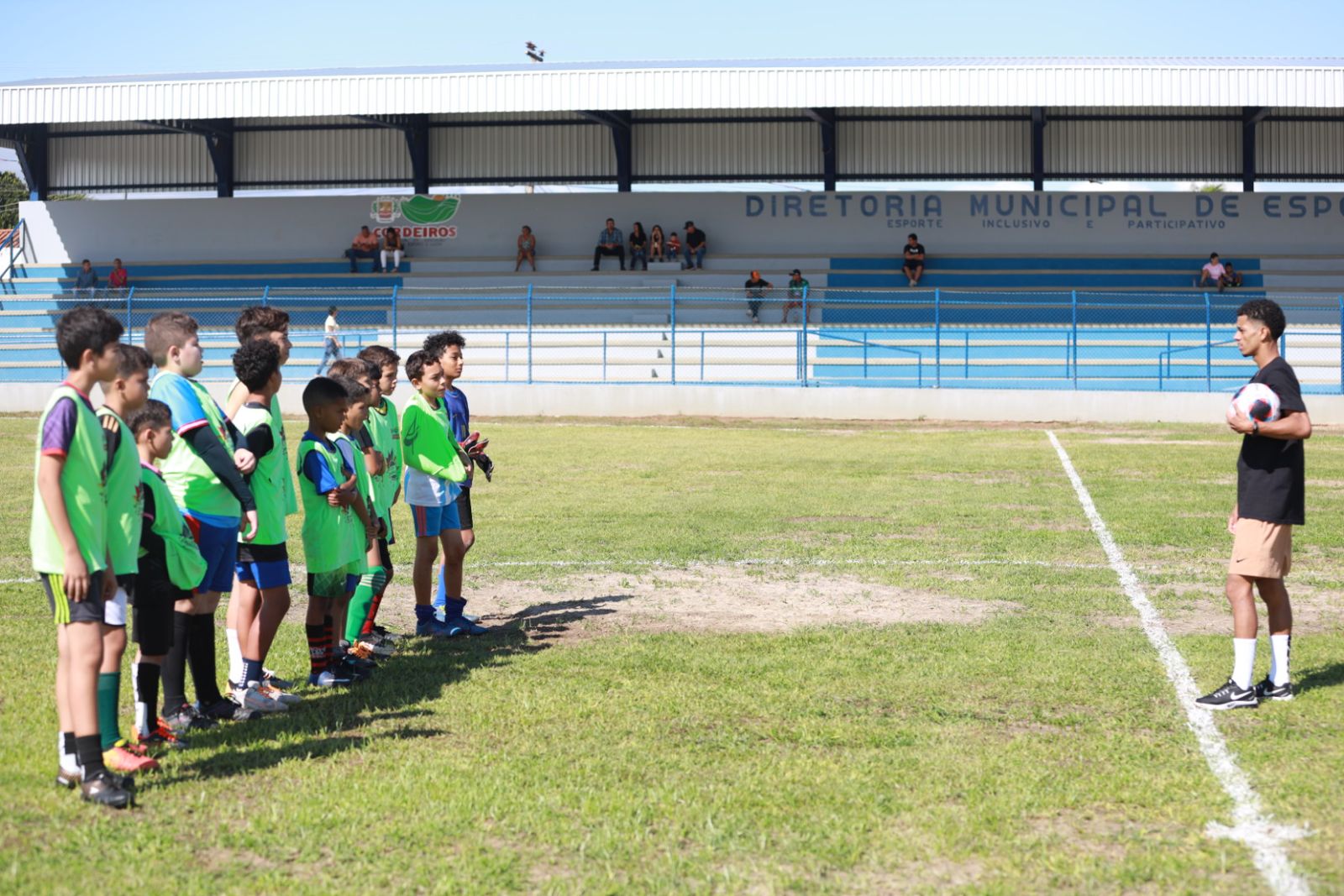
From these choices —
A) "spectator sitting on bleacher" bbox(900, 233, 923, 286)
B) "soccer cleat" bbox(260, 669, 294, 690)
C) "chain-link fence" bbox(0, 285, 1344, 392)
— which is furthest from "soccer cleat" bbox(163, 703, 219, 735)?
"spectator sitting on bleacher" bbox(900, 233, 923, 286)

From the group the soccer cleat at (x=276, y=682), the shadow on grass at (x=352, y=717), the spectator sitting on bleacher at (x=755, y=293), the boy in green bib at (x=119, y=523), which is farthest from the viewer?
the spectator sitting on bleacher at (x=755, y=293)

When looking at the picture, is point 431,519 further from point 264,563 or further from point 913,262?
point 913,262

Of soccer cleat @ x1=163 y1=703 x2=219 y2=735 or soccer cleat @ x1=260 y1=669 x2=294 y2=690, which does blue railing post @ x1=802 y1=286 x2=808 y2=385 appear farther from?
soccer cleat @ x1=163 y1=703 x2=219 y2=735

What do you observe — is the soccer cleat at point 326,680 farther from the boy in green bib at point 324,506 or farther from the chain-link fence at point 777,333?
the chain-link fence at point 777,333

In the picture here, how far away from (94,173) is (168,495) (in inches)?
1410

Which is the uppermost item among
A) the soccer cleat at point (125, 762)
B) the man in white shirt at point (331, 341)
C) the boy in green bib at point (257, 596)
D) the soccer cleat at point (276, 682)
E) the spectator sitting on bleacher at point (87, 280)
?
the spectator sitting on bleacher at point (87, 280)

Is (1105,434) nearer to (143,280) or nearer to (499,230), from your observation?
(499,230)

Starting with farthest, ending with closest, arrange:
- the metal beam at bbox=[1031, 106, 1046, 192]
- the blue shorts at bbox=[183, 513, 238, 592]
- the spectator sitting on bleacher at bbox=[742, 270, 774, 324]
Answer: the metal beam at bbox=[1031, 106, 1046, 192], the spectator sitting on bleacher at bbox=[742, 270, 774, 324], the blue shorts at bbox=[183, 513, 238, 592]

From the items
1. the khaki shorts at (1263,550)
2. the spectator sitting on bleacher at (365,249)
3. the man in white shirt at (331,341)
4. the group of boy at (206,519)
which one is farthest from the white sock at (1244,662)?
the spectator sitting on bleacher at (365,249)

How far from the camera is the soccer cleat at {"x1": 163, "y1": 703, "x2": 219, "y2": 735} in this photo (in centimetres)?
575

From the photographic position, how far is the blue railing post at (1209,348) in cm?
2689

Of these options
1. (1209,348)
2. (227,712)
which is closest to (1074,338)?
(1209,348)

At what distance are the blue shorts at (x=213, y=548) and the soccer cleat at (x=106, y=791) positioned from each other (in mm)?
1165

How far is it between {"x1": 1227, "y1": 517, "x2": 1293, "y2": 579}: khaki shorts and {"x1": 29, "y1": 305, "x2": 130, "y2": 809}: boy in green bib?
4.68 m
